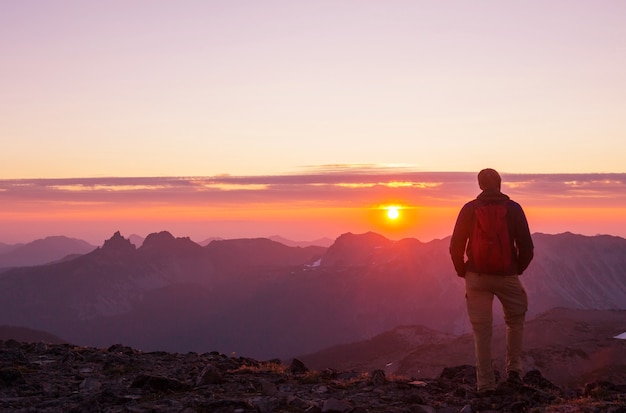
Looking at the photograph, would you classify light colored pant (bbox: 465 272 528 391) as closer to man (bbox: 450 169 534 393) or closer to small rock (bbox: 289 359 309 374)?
man (bbox: 450 169 534 393)

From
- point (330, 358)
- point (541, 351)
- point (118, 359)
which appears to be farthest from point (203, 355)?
point (330, 358)

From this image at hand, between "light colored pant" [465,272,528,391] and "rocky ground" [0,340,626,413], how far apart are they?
0.43m

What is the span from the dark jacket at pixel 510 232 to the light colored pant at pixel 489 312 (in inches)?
9.1

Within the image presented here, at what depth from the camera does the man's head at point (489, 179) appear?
1164 cm

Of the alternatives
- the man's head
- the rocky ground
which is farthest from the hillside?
the man's head

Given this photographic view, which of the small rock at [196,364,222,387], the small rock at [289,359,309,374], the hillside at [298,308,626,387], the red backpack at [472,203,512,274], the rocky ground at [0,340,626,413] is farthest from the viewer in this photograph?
the hillside at [298,308,626,387]

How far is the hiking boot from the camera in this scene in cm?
1143

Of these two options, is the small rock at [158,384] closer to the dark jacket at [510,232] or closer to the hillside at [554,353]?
the dark jacket at [510,232]

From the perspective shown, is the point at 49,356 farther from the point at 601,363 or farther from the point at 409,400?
the point at 601,363

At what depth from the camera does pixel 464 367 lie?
16.1 meters

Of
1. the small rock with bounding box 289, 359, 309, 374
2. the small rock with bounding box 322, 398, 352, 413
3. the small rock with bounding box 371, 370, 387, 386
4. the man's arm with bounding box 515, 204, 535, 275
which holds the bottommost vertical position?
the small rock with bounding box 289, 359, 309, 374

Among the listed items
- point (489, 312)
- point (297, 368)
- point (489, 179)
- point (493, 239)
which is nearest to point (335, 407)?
point (489, 312)

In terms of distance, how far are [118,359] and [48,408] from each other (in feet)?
14.9

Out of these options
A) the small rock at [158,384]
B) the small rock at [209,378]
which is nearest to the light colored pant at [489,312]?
the small rock at [209,378]
